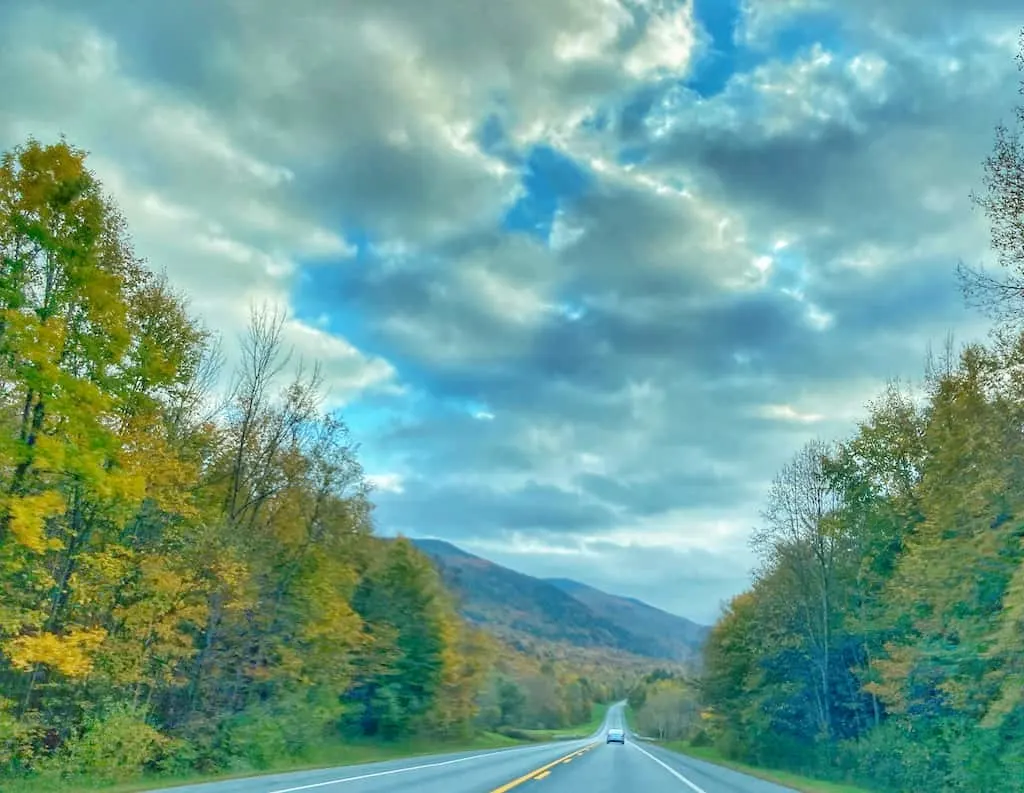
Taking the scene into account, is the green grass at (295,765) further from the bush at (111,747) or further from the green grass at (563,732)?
the green grass at (563,732)

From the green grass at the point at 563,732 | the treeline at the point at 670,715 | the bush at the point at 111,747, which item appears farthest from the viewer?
the green grass at the point at 563,732

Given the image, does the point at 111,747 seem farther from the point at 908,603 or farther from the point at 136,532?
the point at 908,603

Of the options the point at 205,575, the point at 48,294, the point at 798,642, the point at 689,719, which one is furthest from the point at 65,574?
the point at 689,719

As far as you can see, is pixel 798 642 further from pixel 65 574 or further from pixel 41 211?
pixel 41 211

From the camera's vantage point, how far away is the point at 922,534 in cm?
2608

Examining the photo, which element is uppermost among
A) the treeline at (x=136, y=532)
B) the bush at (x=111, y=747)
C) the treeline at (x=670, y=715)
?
the treeline at (x=136, y=532)

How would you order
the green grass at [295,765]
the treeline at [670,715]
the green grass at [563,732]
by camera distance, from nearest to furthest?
the green grass at [295,765]
the treeline at [670,715]
the green grass at [563,732]

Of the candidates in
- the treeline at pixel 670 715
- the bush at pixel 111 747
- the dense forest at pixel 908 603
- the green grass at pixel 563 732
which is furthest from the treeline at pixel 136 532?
the green grass at pixel 563 732

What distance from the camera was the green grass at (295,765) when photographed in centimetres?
1708

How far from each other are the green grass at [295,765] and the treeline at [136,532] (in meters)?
0.72

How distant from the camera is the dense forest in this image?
1911cm

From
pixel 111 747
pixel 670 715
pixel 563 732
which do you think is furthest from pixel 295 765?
pixel 563 732

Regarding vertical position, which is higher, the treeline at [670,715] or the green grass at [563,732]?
the treeline at [670,715]

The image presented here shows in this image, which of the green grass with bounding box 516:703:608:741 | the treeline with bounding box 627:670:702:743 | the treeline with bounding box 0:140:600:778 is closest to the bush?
the treeline with bounding box 0:140:600:778
